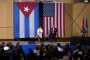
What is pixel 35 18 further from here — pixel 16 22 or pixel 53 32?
pixel 53 32

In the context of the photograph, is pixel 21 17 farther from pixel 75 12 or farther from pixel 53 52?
pixel 53 52

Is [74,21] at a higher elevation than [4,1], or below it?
below

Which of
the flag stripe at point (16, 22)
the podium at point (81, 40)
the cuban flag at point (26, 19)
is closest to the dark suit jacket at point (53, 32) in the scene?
the cuban flag at point (26, 19)

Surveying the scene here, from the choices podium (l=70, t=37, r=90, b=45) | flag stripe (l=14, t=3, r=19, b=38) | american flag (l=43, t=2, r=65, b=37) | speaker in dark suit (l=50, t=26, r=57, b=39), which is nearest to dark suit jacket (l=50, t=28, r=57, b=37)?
speaker in dark suit (l=50, t=26, r=57, b=39)

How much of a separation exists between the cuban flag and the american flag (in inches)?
32.4

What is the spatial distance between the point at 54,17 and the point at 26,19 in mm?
2601

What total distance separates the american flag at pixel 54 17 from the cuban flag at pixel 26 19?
2.70ft

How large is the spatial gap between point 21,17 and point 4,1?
2.21 metres

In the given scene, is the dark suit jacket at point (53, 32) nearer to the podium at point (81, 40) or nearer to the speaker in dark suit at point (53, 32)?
the speaker in dark suit at point (53, 32)

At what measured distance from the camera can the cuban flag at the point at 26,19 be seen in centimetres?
2923

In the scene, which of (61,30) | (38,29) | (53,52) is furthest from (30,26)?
(53,52)

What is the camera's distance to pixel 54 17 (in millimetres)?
29156

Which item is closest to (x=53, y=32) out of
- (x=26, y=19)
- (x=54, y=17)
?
(x=54, y=17)

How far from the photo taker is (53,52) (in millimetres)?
15906
